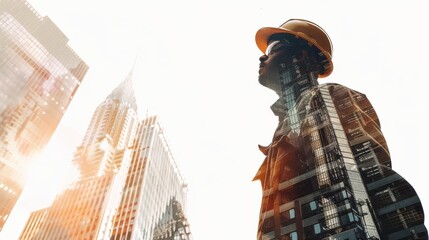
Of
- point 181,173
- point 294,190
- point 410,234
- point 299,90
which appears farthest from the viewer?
point 181,173

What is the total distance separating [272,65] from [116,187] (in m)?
66.0

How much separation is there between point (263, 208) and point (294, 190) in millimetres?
4369

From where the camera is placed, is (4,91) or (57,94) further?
(57,94)

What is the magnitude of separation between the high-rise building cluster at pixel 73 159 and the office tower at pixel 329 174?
39022mm

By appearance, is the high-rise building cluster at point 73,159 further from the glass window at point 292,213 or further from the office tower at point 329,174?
the glass window at point 292,213

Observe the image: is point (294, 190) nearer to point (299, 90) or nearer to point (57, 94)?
point (299, 90)

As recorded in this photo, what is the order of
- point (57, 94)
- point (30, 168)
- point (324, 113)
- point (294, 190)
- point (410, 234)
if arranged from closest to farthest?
point (410, 234) → point (294, 190) → point (324, 113) → point (30, 168) → point (57, 94)

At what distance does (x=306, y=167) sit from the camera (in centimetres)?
4066

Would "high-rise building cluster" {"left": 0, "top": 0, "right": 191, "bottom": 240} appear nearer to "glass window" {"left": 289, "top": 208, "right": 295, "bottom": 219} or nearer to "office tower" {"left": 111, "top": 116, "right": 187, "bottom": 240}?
"office tower" {"left": 111, "top": 116, "right": 187, "bottom": 240}

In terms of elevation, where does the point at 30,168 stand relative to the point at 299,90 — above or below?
above

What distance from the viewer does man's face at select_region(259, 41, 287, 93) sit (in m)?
60.4

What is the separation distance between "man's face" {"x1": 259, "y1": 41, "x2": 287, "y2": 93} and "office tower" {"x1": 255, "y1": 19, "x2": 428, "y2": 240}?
9.67ft

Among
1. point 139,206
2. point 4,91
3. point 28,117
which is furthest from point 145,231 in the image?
point 4,91

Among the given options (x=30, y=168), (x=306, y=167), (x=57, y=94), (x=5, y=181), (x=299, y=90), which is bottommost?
(x=306, y=167)
